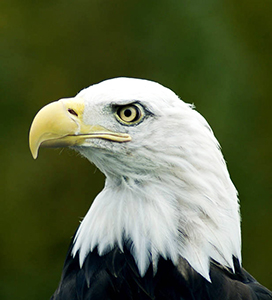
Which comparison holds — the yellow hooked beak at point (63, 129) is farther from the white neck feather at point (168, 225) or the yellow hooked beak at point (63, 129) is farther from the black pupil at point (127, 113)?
the white neck feather at point (168, 225)

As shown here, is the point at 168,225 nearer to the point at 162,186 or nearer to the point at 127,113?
the point at 162,186

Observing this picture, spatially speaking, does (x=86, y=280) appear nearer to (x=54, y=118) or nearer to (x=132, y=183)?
(x=132, y=183)

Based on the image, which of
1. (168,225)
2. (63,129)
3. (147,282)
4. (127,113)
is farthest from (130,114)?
(147,282)

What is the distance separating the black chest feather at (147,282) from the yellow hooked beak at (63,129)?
50cm

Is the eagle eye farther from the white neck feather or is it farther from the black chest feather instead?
the black chest feather

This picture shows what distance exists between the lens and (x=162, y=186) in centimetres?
230

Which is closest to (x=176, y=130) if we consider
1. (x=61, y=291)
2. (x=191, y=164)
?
(x=191, y=164)

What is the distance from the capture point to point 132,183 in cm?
234

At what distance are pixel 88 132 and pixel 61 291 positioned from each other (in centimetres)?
74

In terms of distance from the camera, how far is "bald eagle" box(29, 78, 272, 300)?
2252mm

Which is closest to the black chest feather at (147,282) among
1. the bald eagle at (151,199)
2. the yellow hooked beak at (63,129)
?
the bald eagle at (151,199)

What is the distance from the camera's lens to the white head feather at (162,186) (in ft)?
7.40

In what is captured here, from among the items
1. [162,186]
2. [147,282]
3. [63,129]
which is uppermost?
[63,129]

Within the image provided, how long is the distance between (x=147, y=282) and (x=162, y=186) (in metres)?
0.41
